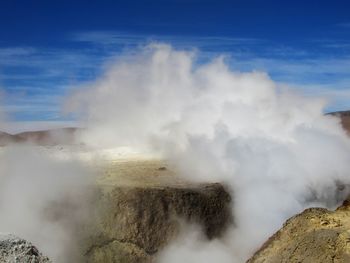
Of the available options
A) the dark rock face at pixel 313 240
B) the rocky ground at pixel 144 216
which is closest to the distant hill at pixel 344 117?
the rocky ground at pixel 144 216

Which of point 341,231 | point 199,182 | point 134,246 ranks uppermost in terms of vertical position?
point 341,231

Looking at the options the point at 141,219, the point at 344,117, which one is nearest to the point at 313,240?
the point at 141,219

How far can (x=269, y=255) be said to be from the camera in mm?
13977

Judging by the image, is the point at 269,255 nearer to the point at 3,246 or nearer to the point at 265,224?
the point at 3,246

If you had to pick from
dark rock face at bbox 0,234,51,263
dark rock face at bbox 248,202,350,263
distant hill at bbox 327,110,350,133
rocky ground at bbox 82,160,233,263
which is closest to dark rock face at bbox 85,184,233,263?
rocky ground at bbox 82,160,233,263

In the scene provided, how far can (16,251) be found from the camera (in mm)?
9227

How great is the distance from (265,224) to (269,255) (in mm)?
12666

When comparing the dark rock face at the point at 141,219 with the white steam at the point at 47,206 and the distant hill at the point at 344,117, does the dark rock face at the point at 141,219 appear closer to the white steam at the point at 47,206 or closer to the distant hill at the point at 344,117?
the white steam at the point at 47,206

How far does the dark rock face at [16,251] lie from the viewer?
9.10 metres

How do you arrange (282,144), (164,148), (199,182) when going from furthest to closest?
(164,148), (282,144), (199,182)

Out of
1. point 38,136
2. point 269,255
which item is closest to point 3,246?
point 269,255

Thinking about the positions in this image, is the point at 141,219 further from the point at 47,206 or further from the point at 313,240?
the point at 313,240

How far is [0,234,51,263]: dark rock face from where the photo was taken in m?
9.10

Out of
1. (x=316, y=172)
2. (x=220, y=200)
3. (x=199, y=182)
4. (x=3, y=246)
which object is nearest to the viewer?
(x=3, y=246)
